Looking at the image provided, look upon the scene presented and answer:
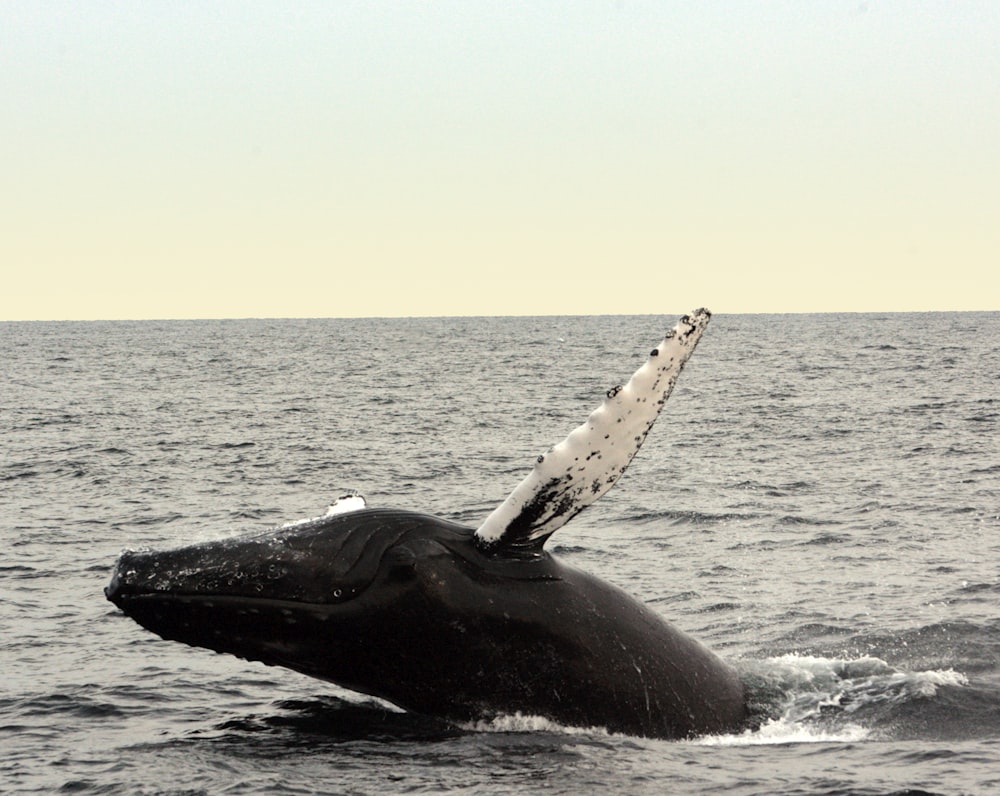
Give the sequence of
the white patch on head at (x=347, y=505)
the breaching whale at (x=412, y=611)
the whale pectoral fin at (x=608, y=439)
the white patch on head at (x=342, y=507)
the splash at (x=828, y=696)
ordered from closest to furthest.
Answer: the whale pectoral fin at (x=608, y=439), the breaching whale at (x=412, y=611), the white patch on head at (x=342, y=507), the white patch on head at (x=347, y=505), the splash at (x=828, y=696)

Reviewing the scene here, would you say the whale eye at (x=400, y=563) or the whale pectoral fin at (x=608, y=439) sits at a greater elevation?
the whale pectoral fin at (x=608, y=439)

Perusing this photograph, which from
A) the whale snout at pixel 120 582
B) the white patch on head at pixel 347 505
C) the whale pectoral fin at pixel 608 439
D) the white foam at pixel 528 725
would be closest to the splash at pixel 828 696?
the white foam at pixel 528 725

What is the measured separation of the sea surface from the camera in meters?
7.96

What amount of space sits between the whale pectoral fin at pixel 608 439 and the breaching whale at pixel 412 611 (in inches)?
9.2

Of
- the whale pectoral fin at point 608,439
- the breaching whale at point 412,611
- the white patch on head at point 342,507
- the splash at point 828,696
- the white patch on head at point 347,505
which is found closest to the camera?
the whale pectoral fin at point 608,439

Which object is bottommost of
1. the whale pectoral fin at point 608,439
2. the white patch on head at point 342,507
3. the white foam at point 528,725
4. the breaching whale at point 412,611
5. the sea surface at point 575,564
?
the sea surface at point 575,564

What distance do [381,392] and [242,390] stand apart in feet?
22.9

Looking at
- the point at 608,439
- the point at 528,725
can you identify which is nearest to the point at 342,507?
the point at 528,725

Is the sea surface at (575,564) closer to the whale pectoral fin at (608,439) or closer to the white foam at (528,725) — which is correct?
the white foam at (528,725)

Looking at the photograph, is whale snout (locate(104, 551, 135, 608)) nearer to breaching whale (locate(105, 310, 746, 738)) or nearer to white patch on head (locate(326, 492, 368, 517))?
breaching whale (locate(105, 310, 746, 738))

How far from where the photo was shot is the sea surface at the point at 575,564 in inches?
313

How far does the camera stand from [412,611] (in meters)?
7.46

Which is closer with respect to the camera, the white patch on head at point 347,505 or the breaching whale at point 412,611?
the breaching whale at point 412,611

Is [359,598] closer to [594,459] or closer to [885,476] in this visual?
[594,459]
